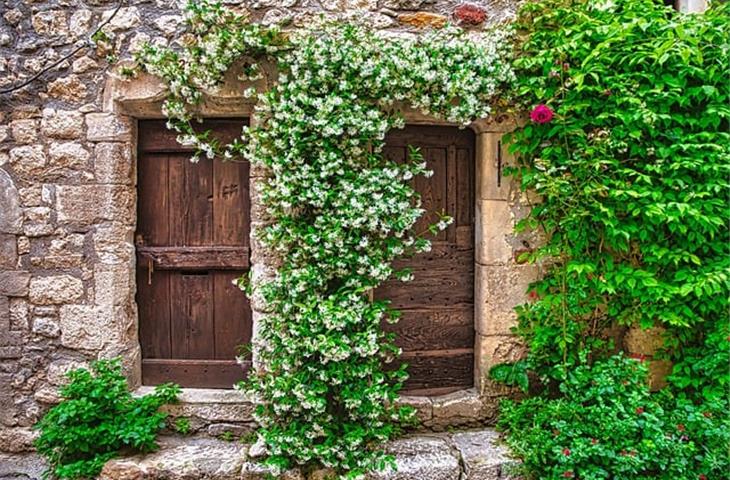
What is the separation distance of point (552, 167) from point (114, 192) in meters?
2.39

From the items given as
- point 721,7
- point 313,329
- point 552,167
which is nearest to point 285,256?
point 313,329

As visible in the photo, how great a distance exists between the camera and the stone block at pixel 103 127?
284cm

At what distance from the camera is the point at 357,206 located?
251 cm

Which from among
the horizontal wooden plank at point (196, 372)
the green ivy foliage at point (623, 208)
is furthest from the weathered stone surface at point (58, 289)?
the green ivy foliage at point (623, 208)

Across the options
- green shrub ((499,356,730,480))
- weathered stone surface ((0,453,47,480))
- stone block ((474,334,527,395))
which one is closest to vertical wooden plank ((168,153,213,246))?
weathered stone surface ((0,453,47,480))

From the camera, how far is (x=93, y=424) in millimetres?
2678

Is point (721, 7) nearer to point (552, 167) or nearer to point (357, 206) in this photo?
point (552, 167)

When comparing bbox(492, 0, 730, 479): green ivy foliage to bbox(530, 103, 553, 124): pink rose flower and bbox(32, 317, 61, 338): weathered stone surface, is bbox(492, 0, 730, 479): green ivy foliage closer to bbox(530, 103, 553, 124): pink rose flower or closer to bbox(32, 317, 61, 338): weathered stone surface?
bbox(530, 103, 553, 124): pink rose flower

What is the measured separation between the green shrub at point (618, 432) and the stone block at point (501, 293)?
453 millimetres

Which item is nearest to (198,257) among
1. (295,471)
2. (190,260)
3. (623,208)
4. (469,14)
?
(190,260)

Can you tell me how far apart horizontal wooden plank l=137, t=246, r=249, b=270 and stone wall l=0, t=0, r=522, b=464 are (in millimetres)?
140

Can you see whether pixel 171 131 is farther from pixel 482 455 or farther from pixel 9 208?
pixel 482 455

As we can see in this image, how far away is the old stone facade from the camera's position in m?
2.83

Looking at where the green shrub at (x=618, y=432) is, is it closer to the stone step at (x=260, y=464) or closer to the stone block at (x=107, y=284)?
the stone step at (x=260, y=464)
